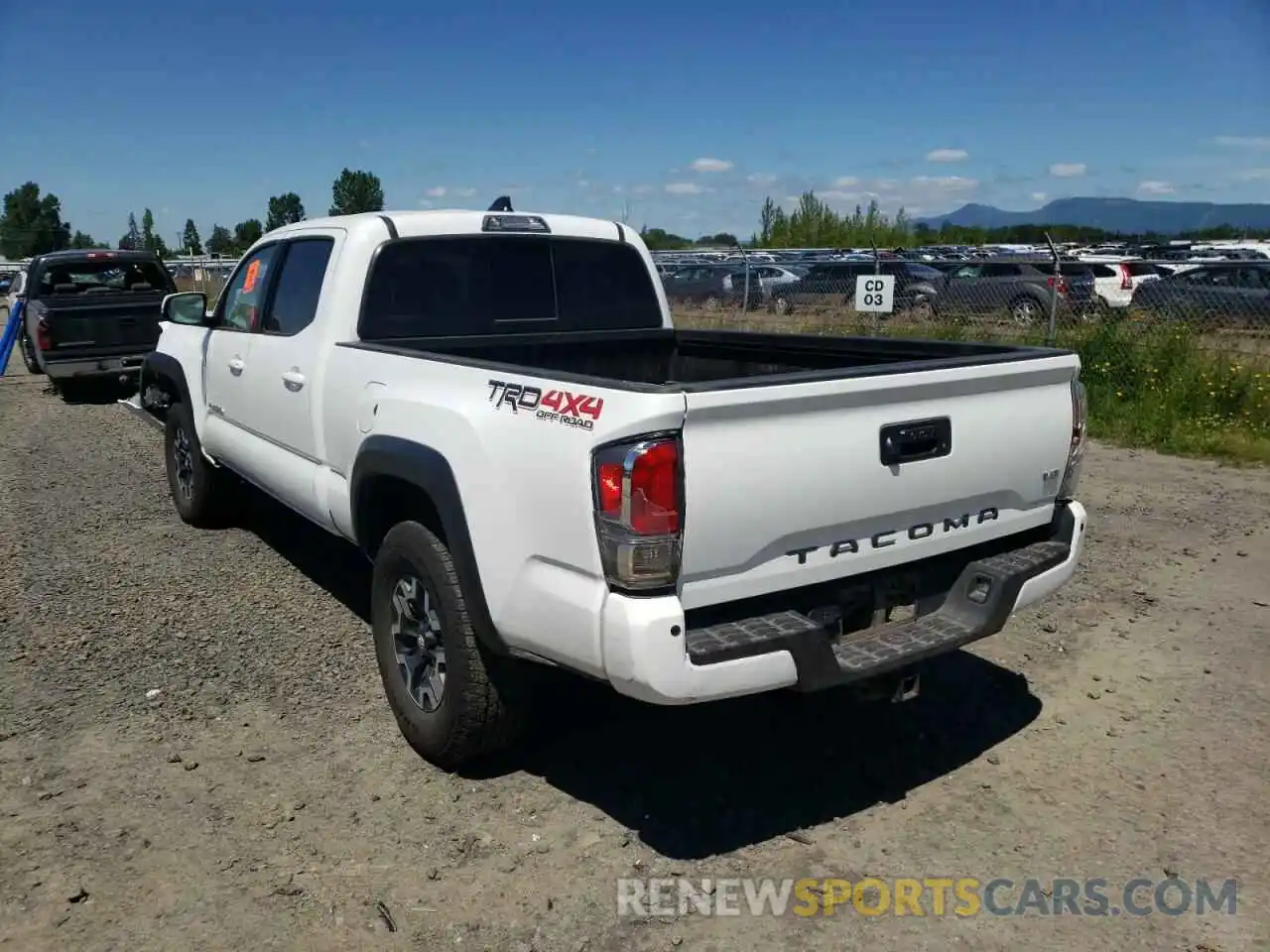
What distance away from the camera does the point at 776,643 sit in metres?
2.86

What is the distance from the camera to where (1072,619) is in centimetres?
525

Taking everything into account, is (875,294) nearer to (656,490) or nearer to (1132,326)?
(1132,326)

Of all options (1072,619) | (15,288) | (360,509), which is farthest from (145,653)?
(15,288)

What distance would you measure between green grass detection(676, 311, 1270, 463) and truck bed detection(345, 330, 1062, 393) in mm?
4965

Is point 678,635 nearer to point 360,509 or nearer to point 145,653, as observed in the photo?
point 360,509

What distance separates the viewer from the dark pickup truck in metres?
12.1

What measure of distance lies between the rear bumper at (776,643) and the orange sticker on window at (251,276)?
373 centimetres

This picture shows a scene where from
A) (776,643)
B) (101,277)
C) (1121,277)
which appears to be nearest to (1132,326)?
(1121,277)

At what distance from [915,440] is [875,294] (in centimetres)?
1038

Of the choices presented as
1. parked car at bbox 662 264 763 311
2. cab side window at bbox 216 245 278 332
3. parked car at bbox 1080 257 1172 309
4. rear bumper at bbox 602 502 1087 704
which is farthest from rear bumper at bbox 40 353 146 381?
parked car at bbox 1080 257 1172 309

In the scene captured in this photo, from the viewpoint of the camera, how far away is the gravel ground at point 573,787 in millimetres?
2881

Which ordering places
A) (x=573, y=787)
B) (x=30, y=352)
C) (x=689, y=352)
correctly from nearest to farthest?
(x=573, y=787) → (x=689, y=352) → (x=30, y=352)

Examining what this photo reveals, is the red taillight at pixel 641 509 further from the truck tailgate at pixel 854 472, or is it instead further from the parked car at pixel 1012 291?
the parked car at pixel 1012 291

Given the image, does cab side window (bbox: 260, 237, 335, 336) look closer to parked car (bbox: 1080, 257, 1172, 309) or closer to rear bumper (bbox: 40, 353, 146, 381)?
rear bumper (bbox: 40, 353, 146, 381)
